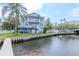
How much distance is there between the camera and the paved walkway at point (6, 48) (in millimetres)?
1874

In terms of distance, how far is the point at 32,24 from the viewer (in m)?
1.93

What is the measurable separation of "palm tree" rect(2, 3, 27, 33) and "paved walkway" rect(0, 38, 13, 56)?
15 centimetres

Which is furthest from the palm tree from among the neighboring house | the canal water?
the canal water

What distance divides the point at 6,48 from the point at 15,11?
41cm

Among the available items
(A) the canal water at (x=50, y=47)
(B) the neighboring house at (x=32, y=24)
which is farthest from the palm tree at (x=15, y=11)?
(A) the canal water at (x=50, y=47)

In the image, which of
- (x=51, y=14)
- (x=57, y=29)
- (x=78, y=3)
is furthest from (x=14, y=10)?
(x=78, y=3)

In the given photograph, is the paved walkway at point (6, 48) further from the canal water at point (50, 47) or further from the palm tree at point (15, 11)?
the palm tree at point (15, 11)

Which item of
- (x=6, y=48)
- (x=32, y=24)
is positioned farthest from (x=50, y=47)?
(x=6, y=48)

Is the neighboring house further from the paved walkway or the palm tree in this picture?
the paved walkway

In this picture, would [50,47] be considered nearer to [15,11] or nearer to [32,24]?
[32,24]

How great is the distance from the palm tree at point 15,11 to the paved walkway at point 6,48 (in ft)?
0.50

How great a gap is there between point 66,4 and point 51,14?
195 mm

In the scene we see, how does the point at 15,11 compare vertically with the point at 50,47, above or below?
above

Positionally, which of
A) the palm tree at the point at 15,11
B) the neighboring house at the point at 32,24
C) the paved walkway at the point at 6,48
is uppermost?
the palm tree at the point at 15,11
